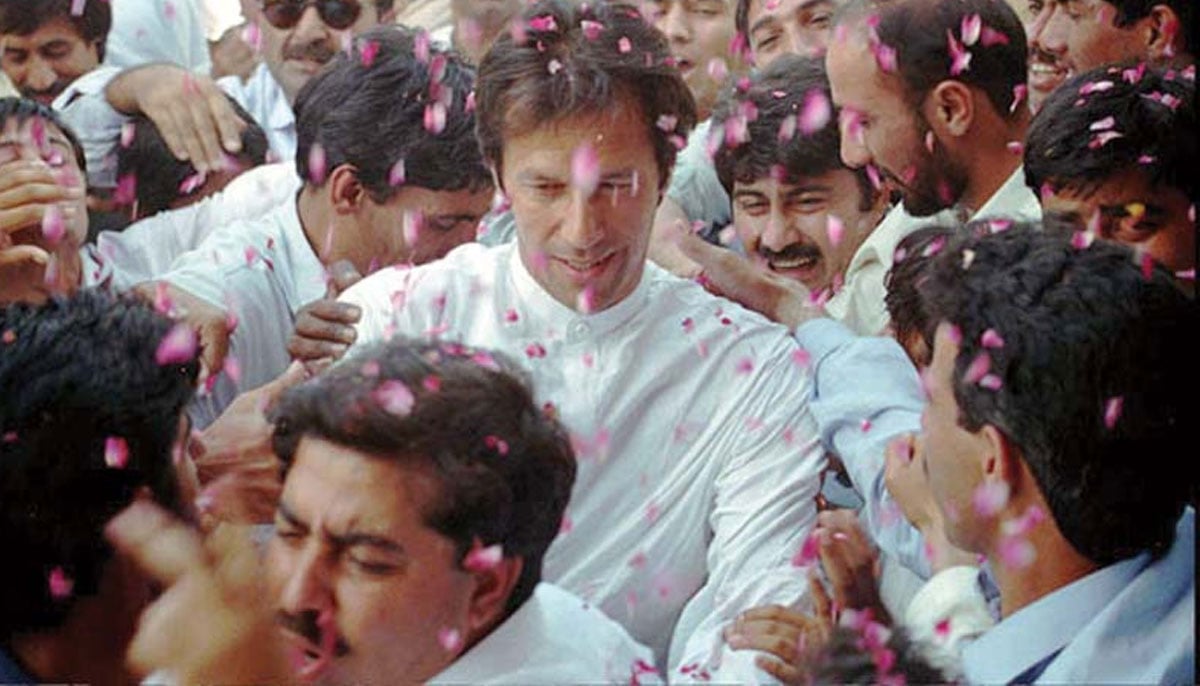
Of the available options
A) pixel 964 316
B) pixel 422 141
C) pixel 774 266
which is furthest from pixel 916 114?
pixel 422 141

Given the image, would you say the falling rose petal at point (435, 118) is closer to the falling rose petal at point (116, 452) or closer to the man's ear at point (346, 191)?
the man's ear at point (346, 191)

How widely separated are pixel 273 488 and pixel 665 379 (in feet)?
1.04

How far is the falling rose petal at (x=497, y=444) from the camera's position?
1.54 metres

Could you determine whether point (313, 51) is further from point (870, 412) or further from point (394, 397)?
point (870, 412)

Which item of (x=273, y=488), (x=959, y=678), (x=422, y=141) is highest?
(x=422, y=141)

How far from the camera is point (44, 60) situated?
76.3 inches

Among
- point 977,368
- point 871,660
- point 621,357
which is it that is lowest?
point 871,660

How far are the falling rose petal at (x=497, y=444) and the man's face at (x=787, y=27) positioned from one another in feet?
1.54

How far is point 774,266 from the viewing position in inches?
68.3

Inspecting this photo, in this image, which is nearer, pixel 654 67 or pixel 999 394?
pixel 999 394

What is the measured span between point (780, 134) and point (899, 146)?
108mm

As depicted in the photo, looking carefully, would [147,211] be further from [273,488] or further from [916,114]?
[916,114]

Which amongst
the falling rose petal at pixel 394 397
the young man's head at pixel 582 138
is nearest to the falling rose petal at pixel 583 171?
the young man's head at pixel 582 138

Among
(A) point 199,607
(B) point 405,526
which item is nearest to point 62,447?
(A) point 199,607
